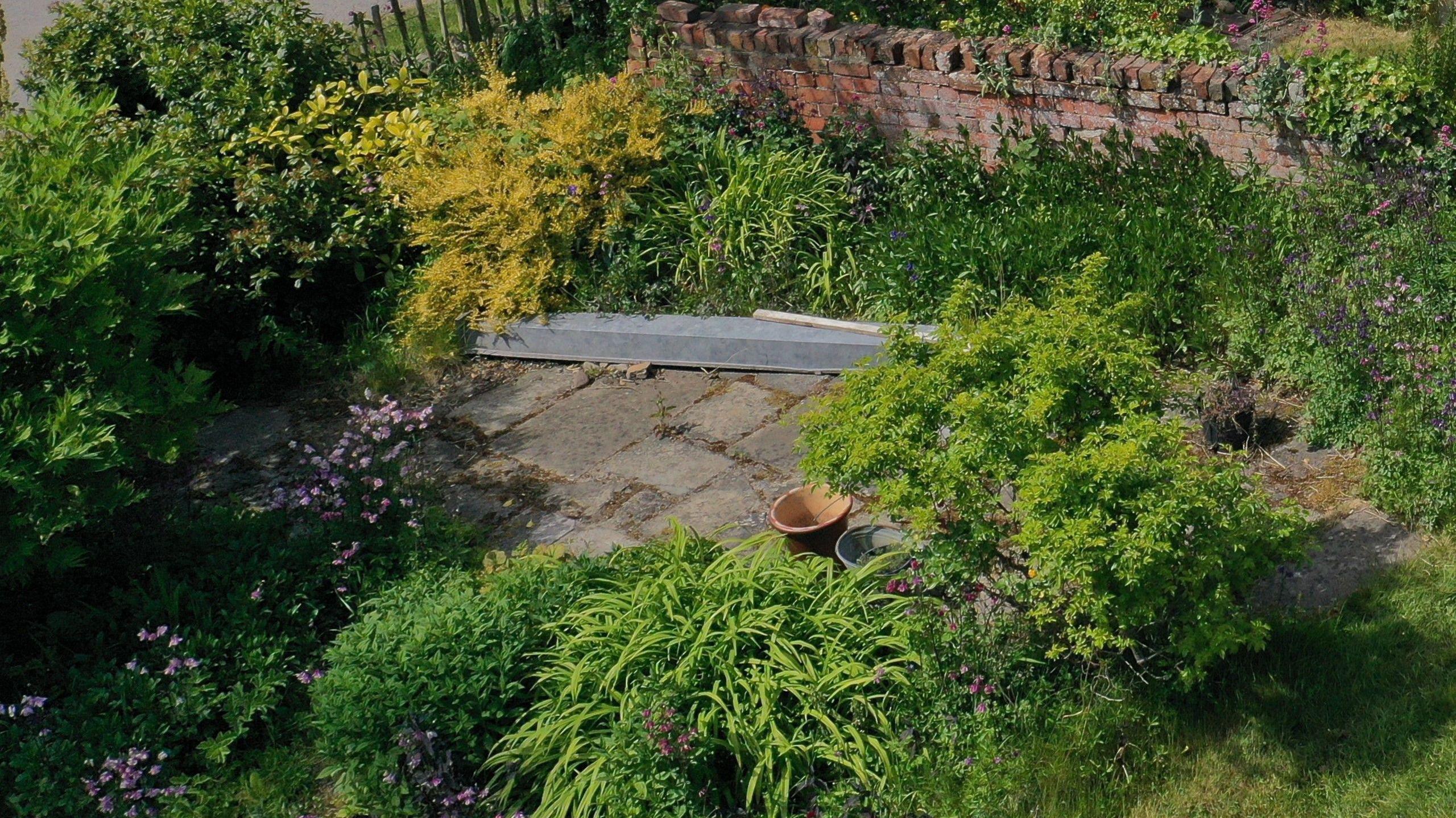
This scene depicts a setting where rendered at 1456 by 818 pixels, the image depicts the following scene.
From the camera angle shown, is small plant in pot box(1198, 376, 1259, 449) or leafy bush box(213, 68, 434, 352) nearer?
small plant in pot box(1198, 376, 1259, 449)

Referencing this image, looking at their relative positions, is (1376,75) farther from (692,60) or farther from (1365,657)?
(692,60)

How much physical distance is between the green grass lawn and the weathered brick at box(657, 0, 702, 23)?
5.30 meters

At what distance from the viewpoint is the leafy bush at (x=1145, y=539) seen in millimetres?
3535

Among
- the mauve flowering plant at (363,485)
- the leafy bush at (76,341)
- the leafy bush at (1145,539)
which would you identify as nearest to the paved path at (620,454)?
the mauve flowering plant at (363,485)

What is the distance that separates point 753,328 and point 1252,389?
2.28 metres

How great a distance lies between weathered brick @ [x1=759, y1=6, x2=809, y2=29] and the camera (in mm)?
7801

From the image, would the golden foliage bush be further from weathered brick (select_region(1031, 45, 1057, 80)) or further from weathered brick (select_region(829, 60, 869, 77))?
weathered brick (select_region(1031, 45, 1057, 80))

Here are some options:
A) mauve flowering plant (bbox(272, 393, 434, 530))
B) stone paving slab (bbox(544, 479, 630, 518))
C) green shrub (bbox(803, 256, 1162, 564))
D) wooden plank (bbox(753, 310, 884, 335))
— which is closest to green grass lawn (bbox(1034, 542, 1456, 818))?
green shrub (bbox(803, 256, 1162, 564))

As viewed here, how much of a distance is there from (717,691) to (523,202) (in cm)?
363

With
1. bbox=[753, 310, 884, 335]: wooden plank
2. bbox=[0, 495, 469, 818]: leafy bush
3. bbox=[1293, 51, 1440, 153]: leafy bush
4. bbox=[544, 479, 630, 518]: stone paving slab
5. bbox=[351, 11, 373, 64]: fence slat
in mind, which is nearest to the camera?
bbox=[0, 495, 469, 818]: leafy bush

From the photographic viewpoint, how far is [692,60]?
321 inches

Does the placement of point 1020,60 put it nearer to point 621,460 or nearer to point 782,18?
point 782,18

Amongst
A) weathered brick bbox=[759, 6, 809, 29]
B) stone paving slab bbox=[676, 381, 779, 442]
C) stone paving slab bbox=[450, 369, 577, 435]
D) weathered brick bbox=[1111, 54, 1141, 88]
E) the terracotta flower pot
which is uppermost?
weathered brick bbox=[759, 6, 809, 29]

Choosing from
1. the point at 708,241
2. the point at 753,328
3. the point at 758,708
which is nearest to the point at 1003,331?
the point at 758,708
